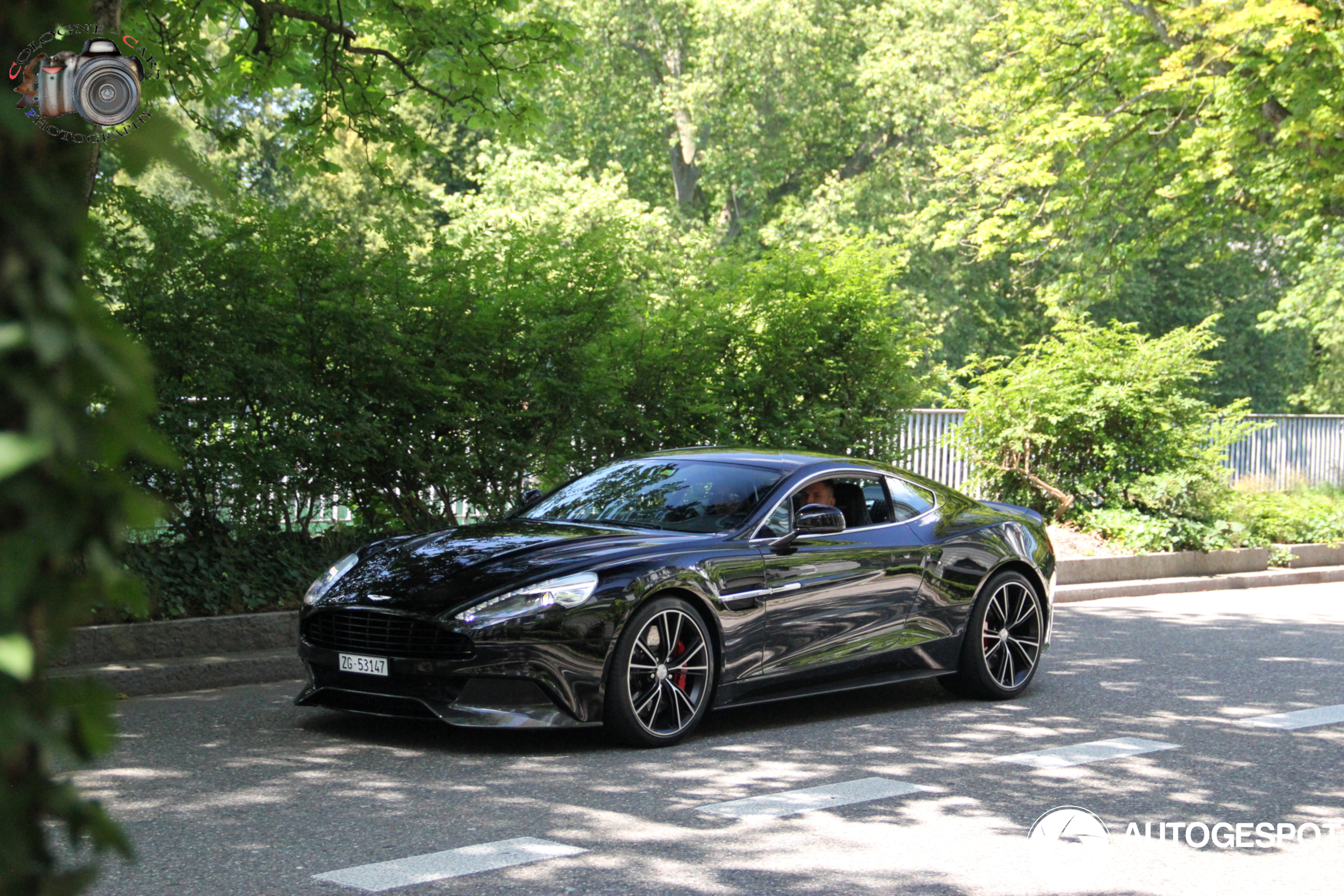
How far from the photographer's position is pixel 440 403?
1143cm

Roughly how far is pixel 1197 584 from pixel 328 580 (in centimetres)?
1235

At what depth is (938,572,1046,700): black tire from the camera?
348 inches

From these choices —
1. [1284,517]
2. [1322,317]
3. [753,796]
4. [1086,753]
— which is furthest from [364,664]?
[1322,317]

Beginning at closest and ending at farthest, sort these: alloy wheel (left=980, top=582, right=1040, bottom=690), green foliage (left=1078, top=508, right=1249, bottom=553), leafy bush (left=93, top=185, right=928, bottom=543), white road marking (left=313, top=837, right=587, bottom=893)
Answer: white road marking (left=313, top=837, right=587, bottom=893), alloy wheel (left=980, top=582, right=1040, bottom=690), leafy bush (left=93, top=185, right=928, bottom=543), green foliage (left=1078, top=508, right=1249, bottom=553)

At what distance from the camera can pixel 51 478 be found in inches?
49.0

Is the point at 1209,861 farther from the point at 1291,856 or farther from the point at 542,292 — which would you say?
the point at 542,292

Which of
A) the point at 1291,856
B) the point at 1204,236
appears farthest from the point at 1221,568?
the point at 1204,236

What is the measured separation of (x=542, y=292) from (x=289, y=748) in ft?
19.9

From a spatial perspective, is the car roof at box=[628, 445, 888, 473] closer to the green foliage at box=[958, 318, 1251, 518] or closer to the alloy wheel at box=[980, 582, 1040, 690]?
the alloy wheel at box=[980, 582, 1040, 690]

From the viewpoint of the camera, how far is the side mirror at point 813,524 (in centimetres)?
787

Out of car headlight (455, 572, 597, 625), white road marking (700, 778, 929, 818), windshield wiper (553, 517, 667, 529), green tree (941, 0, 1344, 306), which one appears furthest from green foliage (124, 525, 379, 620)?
green tree (941, 0, 1344, 306)

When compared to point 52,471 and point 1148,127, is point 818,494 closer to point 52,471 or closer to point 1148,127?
point 52,471

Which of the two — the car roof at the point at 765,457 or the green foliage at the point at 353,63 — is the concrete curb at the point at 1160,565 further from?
the green foliage at the point at 353,63

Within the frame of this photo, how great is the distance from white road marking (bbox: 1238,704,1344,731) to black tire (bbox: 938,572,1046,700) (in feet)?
4.55
